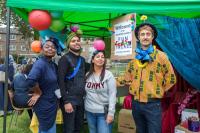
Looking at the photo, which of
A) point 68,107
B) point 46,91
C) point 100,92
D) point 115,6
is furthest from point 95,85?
point 115,6

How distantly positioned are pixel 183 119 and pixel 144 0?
2.32 metres

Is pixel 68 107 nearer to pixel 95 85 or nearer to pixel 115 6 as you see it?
pixel 95 85

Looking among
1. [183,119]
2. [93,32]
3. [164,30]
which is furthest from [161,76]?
[93,32]

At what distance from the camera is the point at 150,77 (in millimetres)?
3852

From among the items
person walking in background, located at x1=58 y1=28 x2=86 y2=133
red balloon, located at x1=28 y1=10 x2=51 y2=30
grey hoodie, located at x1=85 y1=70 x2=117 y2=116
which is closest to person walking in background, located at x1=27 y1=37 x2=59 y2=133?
person walking in background, located at x1=58 y1=28 x2=86 y2=133

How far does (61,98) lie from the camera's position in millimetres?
4230

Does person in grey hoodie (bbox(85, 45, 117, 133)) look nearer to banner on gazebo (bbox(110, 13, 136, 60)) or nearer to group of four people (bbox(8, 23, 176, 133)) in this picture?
group of four people (bbox(8, 23, 176, 133))

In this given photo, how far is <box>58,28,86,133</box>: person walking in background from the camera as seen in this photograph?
4.10m

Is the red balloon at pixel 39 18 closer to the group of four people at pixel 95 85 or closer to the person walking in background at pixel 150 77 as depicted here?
the group of four people at pixel 95 85

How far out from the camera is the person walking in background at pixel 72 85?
4102 mm

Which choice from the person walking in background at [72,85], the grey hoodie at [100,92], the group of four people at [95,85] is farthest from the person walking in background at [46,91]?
the grey hoodie at [100,92]

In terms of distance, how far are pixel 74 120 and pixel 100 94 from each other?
1.60 feet

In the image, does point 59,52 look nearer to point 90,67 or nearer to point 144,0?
point 90,67

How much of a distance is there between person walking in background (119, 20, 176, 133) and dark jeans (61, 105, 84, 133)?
800mm
